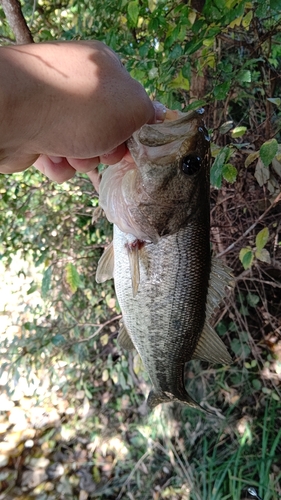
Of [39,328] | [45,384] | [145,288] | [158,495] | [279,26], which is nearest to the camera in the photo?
[145,288]

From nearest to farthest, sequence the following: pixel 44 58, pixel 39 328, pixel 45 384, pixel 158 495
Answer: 1. pixel 44 58
2. pixel 39 328
3. pixel 158 495
4. pixel 45 384

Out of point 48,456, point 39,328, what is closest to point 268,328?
point 39,328

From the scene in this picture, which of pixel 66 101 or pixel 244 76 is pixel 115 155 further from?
pixel 244 76

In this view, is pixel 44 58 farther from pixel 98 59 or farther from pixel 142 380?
pixel 142 380

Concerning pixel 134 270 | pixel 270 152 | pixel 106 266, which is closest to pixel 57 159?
pixel 134 270

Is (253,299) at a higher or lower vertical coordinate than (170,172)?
lower

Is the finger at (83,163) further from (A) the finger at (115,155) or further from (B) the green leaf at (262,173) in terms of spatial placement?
(B) the green leaf at (262,173)
